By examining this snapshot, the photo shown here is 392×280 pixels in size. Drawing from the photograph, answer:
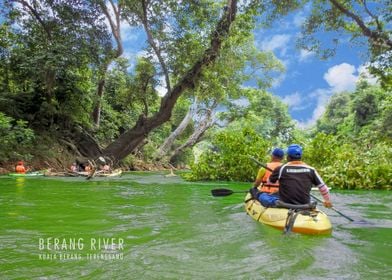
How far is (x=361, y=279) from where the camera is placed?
390 cm

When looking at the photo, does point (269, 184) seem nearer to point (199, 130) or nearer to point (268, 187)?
point (268, 187)

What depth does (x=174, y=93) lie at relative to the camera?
20.5 metres

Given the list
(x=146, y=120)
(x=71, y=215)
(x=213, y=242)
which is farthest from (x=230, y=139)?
(x=213, y=242)

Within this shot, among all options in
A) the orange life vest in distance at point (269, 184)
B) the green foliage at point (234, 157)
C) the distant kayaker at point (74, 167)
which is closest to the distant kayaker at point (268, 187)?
the orange life vest in distance at point (269, 184)

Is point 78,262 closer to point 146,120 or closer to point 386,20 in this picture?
point 386,20

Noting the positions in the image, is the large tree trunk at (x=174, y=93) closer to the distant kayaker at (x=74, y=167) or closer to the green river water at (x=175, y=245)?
the distant kayaker at (x=74, y=167)

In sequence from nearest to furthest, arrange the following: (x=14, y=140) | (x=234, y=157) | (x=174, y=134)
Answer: (x=234, y=157)
(x=14, y=140)
(x=174, y=134)

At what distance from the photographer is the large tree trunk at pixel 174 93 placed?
18192mm

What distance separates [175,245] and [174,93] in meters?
15.6

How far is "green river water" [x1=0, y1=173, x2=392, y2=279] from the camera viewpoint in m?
4.10

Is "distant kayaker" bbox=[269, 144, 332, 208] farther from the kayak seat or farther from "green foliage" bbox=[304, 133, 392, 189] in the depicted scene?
"green foliage" bbox=[304, 133, 392, 189]

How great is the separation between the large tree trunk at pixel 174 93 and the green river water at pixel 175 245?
11250 millimetres

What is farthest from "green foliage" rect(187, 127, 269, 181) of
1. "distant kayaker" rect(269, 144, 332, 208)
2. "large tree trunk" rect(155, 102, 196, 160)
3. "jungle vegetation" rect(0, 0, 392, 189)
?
"large tree trunk" rect(155, 102, 196, 160)

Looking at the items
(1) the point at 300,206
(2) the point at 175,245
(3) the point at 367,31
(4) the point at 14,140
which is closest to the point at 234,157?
(3) the point at 367,31
